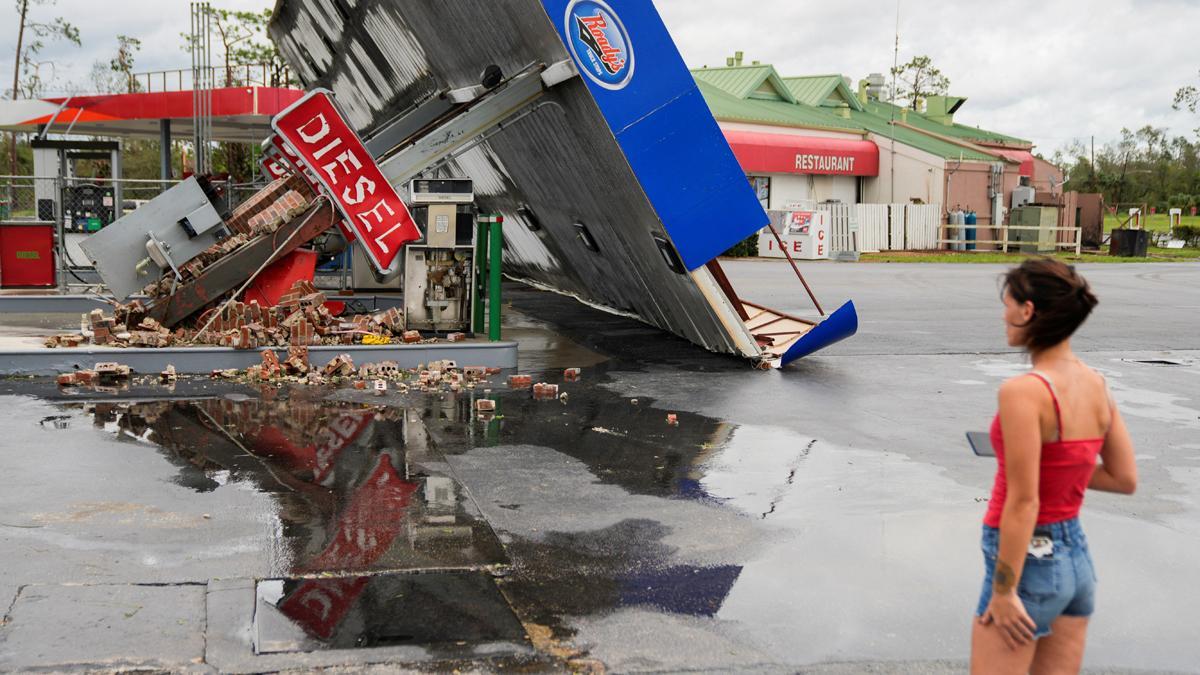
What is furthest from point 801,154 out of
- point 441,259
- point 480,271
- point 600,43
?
point 600,43

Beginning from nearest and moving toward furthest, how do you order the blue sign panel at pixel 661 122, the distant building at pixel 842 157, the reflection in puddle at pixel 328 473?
the reflection in puddle at pixel 328 473
the blue sign panel at pixel 661 122
the distant building at pixel 842 157

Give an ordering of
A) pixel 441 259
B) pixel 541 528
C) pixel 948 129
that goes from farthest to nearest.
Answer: pixel 948 129 → pixel 441 259 → pixel 541 528

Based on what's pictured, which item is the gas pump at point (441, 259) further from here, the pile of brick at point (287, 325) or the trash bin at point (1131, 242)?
the trash bin at point (1131, 242)

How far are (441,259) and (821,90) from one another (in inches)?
1851

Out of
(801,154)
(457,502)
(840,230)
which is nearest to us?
(457,502)

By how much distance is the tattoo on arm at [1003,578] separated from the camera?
3.19 meters

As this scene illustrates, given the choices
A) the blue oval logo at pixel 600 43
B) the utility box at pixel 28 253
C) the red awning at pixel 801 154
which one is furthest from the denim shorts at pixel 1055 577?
the red awning at pixel 801 154

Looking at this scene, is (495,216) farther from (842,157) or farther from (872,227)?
(842,157)

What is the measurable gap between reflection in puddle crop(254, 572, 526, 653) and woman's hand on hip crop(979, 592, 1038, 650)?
7.12 feet

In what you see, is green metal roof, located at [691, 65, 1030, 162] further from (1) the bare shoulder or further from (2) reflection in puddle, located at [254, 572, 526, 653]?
(1) the bare shoulder

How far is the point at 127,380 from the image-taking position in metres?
10.9

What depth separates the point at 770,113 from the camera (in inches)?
1832

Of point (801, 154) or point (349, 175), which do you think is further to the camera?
point (801, 154)

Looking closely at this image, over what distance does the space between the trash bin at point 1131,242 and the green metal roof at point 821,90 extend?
1846cm
